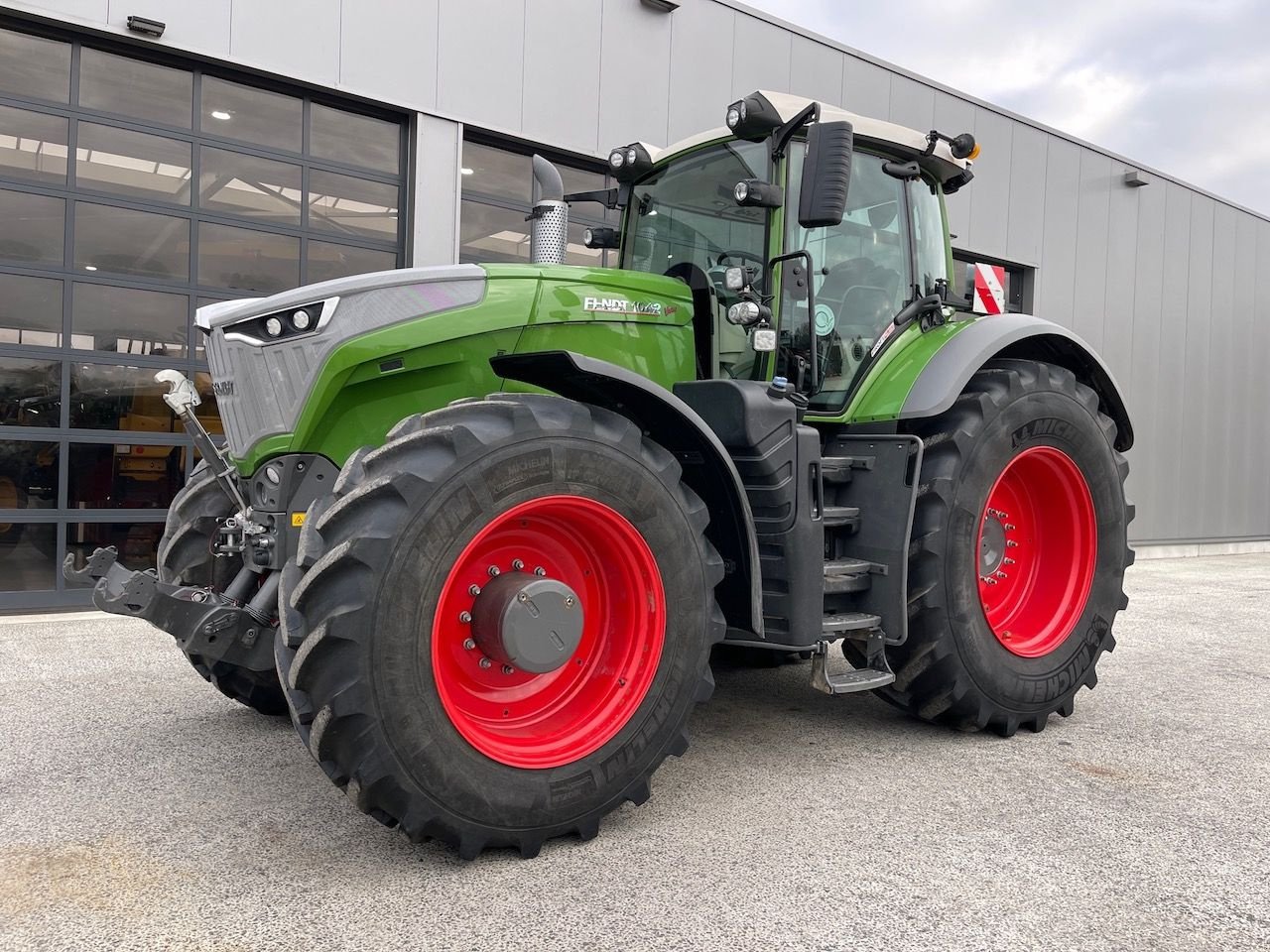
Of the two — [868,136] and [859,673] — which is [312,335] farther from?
[868,136]

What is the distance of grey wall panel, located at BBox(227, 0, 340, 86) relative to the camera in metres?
6.88

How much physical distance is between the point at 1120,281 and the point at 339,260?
10596mm

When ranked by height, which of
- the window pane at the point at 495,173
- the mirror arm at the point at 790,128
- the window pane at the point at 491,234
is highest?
the window pane at the point at 495,173

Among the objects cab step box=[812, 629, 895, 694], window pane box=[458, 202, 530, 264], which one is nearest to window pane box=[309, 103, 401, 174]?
window pane box=[458, 202, 530, 264]

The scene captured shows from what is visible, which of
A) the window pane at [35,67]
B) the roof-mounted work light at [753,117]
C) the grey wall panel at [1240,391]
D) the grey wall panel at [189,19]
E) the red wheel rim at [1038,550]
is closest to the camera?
the roof-mounted work light at [753,117]

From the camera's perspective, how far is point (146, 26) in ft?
21.4

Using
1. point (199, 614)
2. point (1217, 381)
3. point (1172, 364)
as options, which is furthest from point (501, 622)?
point (1217, 381)

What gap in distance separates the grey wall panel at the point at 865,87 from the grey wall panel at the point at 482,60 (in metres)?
3.87

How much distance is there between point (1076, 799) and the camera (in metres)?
3.25

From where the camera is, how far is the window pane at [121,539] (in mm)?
6863

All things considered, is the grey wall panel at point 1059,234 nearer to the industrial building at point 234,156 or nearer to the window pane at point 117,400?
the industrial building at point 234,156

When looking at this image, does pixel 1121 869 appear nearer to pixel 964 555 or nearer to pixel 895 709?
pixel 964 555

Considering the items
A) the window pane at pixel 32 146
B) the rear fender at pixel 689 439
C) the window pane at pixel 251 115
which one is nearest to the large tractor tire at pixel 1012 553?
the rear fender at pixel 689 439

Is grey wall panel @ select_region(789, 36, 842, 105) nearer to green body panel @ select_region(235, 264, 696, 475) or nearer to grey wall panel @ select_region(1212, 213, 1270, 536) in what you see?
green body panel @ select_region(235, 264, 696, 475)
